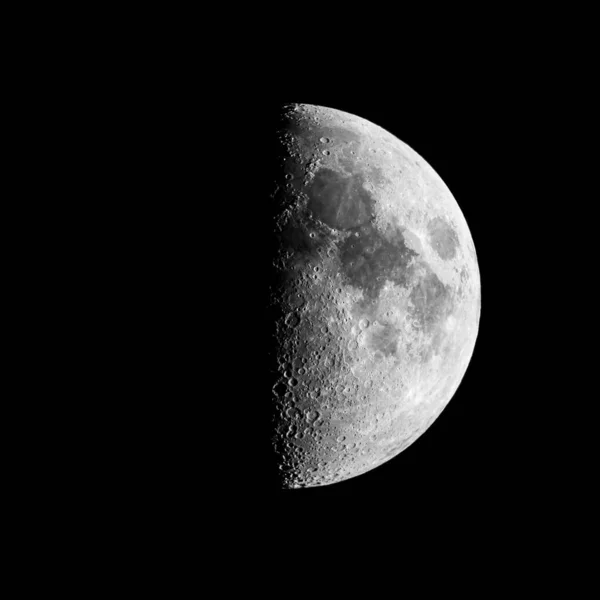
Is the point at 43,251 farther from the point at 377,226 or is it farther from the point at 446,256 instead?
the point at 446,256

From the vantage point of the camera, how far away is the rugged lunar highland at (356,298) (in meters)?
3.67

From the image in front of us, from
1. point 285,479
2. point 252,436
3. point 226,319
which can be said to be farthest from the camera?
point 285,479

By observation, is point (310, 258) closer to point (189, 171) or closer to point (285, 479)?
point (189, 171)

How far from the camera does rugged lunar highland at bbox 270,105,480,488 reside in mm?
3672

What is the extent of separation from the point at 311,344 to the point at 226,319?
481 millimetres

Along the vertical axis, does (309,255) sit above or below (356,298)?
above

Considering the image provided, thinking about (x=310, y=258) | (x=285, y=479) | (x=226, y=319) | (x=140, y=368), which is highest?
(x=310, y=258)

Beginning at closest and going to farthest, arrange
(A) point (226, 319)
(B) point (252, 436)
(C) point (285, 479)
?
A: (A) point (226, 319)
(B) point (252, 436)
(C) point (285, 479)

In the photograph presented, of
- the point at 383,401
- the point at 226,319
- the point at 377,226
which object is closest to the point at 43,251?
the point at 226,319

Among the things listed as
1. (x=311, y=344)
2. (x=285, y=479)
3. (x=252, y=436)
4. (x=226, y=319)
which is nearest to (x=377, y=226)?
(x=311, y=344)

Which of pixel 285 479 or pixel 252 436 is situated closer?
pixel 252 436

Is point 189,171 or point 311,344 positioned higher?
point 189,171

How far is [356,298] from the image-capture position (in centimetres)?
368

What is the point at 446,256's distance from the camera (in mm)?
4102
